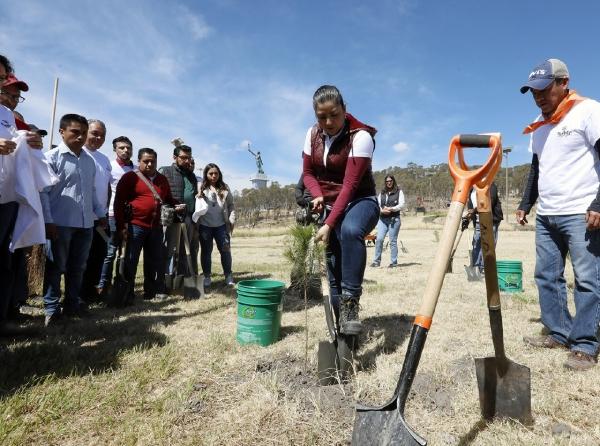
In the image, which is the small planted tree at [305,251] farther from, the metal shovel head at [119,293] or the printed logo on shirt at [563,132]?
the metal shovel head at [119,293]

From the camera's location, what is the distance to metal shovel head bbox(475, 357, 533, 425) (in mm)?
1969

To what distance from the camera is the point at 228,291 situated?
18.8 feet

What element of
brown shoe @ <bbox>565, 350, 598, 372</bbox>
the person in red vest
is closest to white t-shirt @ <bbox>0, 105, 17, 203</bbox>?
the person in red vest

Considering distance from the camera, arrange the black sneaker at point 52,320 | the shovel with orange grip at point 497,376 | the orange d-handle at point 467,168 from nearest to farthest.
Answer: the orange d-handle at point 467,168 → the shovel with orange grip at point 497,376 → the black sneaker at point 52,320

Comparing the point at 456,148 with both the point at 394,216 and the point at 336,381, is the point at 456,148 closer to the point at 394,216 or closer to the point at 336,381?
the point at 336,381

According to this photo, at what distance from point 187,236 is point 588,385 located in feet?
16.7

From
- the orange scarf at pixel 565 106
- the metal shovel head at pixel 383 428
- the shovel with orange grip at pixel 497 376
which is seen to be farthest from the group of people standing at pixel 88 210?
the orange scarf at pixel 565 106

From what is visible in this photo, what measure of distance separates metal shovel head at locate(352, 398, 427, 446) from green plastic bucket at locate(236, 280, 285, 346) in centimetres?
167

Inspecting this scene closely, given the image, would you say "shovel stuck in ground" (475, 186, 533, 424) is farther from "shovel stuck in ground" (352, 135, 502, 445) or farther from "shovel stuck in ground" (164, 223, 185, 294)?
"shovel stuck in ground" (164, 223, 185, 294)

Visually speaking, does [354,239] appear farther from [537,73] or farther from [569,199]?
[537,73]

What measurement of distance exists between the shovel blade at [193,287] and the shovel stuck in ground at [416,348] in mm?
3935

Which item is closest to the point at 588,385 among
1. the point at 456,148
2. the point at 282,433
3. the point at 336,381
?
the point at 336,381

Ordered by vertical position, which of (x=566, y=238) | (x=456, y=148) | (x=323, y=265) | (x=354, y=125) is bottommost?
(x=323, y=265)

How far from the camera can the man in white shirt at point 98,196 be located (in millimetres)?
4762
